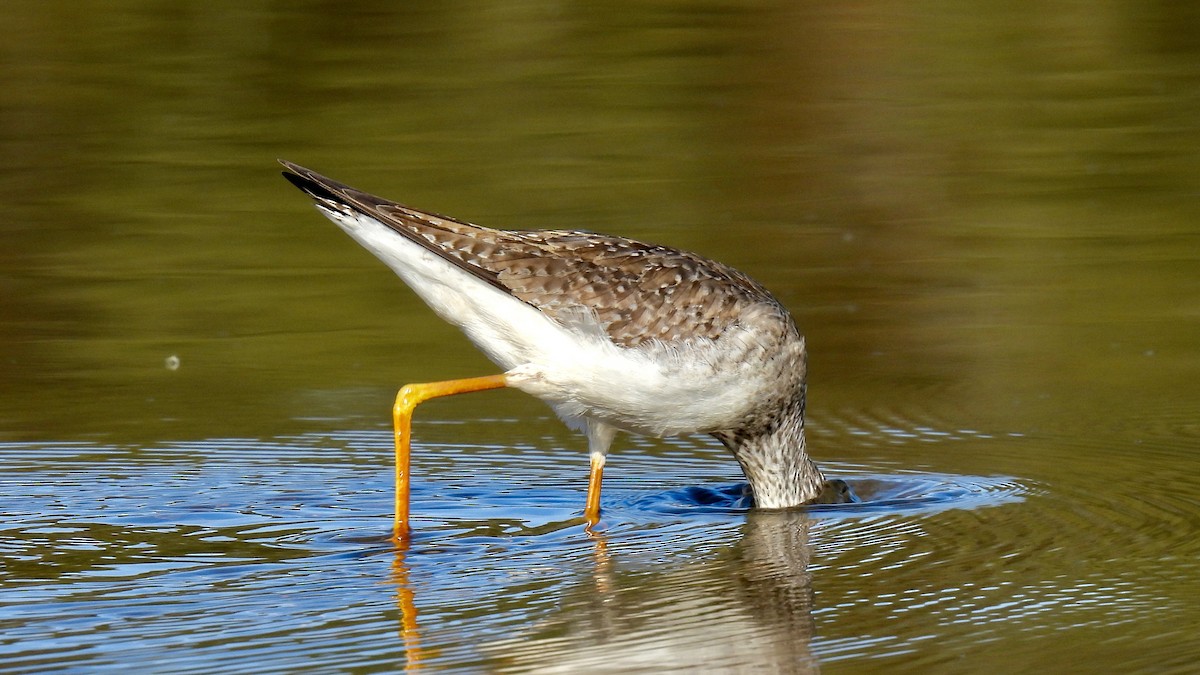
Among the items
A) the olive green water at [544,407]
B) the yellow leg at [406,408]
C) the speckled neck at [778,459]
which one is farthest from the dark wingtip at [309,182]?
the speckled neck at [778,459]

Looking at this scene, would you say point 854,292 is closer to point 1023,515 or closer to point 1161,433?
point 1161,433

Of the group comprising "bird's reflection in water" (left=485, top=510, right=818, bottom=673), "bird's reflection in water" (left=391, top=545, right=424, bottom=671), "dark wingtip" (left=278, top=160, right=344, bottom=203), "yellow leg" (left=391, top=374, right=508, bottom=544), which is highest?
"dark wingtip" (left=278, top=160, right=344, bottom=203)

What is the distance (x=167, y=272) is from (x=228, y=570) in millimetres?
5565

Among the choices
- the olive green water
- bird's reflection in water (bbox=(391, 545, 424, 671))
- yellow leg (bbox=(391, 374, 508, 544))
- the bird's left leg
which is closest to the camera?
bird's reflection in water (bbox=(391, 545, 424, 671))

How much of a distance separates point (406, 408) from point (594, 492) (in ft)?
2.72

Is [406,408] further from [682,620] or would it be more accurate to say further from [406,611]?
[682,620]

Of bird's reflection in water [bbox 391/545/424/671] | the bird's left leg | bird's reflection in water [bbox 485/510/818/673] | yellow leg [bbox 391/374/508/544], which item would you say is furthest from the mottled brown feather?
bird's reflection in water [bbox 391/545/424/671]

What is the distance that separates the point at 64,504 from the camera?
7.21 meters

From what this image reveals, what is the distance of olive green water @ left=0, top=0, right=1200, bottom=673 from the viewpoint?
5.73 meters

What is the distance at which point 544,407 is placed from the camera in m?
9.38

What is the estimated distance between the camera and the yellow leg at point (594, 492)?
23.7ft

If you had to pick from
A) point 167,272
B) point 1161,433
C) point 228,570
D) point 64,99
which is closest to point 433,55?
point 64,99

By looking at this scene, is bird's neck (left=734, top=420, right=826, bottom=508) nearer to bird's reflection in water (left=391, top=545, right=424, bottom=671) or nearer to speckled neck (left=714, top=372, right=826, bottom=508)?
speckled neck (left=714, top=372, right=826, bottom=508)

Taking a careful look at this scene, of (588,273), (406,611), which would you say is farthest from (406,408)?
(406,611)
